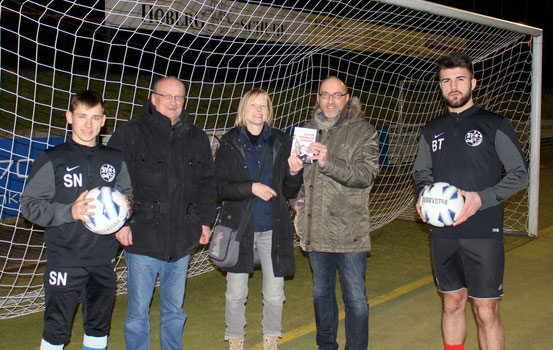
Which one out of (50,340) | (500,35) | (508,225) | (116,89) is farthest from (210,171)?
(116,89)

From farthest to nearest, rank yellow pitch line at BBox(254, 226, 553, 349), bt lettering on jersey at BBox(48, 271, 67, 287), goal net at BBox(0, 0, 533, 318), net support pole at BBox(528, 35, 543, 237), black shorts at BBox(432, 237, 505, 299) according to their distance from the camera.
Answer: net support pole at BBox(528, 35, 543, 237) < goal net at BBox(0, 0, 533, 318) < yellow pitch line at BBox(254, 226, 553, 349) < black shorts at BBox(432, 237, 505, 299) < bt lettering on jersey at BBox(48, 271, 67, 287)

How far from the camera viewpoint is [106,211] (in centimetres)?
293

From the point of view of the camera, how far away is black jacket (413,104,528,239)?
312 cm

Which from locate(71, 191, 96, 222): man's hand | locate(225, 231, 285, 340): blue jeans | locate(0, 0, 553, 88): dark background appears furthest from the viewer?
locate(0, 0, 553, 88): dark background

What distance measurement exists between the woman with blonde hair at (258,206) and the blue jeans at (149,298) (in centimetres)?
36

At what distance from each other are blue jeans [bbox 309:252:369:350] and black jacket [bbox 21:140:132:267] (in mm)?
1332

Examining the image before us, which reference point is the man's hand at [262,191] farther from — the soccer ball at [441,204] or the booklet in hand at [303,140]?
the soccer ball at [441,204]

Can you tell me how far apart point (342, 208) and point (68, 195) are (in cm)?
164

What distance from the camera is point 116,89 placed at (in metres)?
13.3

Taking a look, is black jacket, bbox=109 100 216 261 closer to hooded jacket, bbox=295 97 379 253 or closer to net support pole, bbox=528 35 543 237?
hooded jacket, bbox=295 97 379 253

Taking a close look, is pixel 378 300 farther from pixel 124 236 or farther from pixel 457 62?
pixel 124 236

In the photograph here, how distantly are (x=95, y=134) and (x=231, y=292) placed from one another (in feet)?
4.31

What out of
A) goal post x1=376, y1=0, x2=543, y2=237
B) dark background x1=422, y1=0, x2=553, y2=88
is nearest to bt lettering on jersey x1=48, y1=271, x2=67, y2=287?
goal post x1=376, y1=0, x2=543, y2=237

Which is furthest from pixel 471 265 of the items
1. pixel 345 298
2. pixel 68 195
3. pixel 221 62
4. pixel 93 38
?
pixel 221 62
